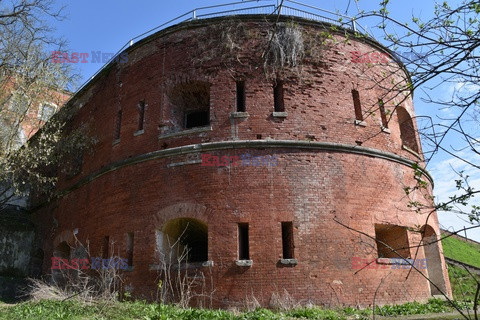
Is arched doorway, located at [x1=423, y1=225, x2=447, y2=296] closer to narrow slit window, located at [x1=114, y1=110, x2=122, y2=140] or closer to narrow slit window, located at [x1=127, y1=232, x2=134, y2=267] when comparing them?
narrow slit window, located at [x1=127, y1=232, x2=134, y2=267]

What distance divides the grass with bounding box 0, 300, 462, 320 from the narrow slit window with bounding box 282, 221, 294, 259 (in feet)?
4.08

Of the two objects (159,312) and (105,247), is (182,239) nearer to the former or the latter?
(105,247)

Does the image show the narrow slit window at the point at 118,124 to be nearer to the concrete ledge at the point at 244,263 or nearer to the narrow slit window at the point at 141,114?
the narrow slit window at the point at 141,114

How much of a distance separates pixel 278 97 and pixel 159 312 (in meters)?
5.89

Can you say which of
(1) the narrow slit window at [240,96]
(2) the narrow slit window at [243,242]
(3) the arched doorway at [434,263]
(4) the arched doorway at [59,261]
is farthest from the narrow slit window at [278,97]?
(4) the arched doorway at [59,261]

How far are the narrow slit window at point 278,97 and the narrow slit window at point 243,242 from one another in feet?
10.3

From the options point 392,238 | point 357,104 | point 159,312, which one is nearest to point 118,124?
point 159,312

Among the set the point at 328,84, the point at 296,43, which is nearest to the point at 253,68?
the point at 296,43

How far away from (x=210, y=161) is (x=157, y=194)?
1.55 metres

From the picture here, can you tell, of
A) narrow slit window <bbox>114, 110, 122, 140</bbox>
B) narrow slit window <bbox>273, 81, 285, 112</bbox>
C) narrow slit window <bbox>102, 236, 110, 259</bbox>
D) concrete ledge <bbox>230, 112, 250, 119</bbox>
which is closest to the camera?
concrete ledge <bbox>230, 112, 250, 119</bbox>

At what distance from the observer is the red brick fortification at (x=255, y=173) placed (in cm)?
814

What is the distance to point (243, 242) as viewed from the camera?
8.41 m

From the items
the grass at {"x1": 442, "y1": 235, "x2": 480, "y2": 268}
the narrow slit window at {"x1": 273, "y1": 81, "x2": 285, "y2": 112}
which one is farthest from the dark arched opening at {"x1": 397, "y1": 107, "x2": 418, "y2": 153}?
the grass at {"x1": 442, "y1": 235, "x2": 480, "y2": 268}

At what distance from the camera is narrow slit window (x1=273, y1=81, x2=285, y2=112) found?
9656 millimetres
